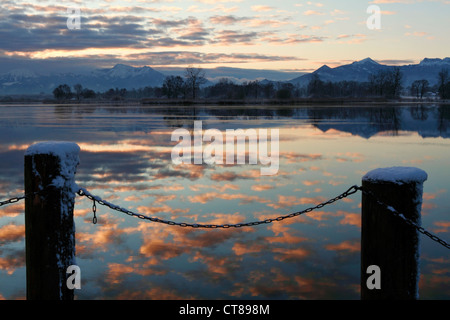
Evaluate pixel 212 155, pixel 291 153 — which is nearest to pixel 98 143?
pixel 212 155

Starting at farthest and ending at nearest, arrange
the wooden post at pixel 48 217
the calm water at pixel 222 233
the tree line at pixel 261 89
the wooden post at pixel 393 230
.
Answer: the tree line at pixel 261 89 → the calm water at pixel 222 233 → the wooden post at pixel 48 217 → the wooden post at pixel 393 230

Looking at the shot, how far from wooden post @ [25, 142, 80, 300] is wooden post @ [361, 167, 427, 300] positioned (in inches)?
109

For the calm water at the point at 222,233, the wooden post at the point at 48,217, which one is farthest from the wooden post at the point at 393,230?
the wooden post at the point at 48,217

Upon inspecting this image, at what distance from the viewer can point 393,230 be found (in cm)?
400

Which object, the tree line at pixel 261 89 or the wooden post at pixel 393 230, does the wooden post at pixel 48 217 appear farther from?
the tree line at pixel 261 89

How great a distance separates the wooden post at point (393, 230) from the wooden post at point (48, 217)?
2.77 metres

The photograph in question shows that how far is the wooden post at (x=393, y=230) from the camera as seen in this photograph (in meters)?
3.96

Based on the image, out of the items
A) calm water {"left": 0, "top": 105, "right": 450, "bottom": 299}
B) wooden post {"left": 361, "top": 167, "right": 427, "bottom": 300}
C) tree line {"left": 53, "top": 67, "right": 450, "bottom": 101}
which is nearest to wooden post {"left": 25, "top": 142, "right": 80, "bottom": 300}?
calm water {"left": 0, "top": 105, "right": 450, "bottom": 299}

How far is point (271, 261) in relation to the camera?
694 centimetres

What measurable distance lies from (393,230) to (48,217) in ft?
10.2

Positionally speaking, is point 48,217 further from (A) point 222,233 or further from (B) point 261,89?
(B) point 261,89

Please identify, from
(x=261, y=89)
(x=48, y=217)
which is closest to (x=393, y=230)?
(x=48, y=217)
